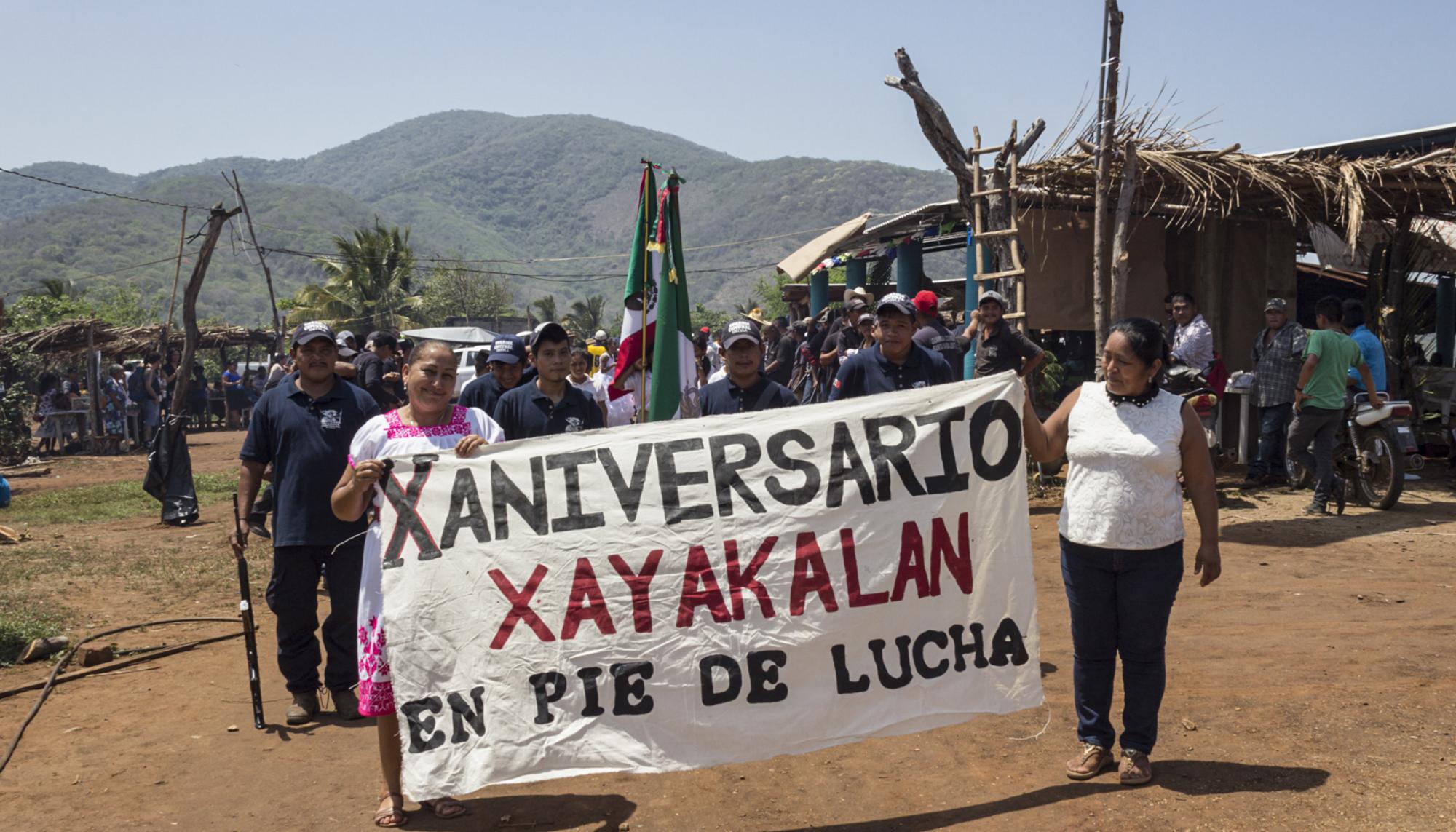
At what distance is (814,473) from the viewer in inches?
179

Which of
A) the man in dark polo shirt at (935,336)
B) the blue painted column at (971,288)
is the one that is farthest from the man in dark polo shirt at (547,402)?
the blue painted column at (971,288)

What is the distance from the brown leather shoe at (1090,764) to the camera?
4689 mm

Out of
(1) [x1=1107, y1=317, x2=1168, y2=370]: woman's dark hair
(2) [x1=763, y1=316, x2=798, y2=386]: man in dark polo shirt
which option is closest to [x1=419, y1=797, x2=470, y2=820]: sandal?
(1) [x1=1107, y1=317, x2=1168, y2=370]: woman's dark hair

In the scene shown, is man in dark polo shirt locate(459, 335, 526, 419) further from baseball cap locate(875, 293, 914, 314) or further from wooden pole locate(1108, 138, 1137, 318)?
wooden pole locate(1108, 138, 1137, 318)

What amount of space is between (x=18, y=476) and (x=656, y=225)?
60.3 feet

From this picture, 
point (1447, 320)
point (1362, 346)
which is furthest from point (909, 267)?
point (1362, 346)

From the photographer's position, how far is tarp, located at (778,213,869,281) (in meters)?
18.3

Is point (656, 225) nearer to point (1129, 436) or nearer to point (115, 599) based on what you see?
point (1129, 436)

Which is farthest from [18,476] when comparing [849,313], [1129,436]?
[1129,436]

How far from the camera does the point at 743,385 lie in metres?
6.12

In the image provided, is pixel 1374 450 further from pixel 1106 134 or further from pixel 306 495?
pixel 306 495

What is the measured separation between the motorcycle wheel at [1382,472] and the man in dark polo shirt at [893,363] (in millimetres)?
6426

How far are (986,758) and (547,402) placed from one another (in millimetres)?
2957

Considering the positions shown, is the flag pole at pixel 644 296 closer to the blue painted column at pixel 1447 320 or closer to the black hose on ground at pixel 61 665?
the black hose on ground at pixel 61 665
